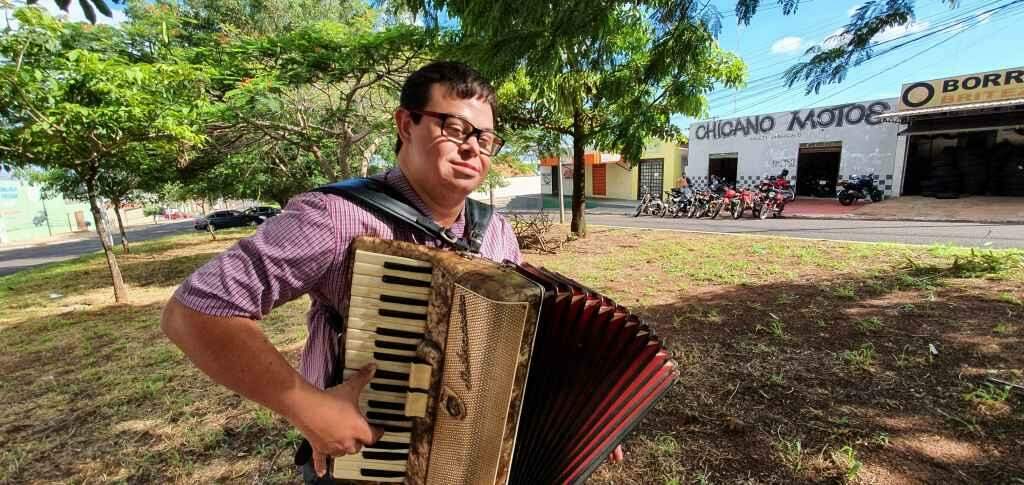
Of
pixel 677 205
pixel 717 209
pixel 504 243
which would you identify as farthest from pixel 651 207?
pixel 504 243

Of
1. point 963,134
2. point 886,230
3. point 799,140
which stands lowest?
point 886,230

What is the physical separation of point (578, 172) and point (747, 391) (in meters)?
6.74

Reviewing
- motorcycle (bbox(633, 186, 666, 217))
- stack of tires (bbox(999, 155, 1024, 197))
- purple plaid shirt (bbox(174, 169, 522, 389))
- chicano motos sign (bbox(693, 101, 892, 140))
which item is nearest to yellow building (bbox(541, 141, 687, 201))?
chicano motos sign (bbox(693, 101, 892, 140))

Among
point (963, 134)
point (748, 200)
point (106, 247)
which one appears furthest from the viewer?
point (963, 134)

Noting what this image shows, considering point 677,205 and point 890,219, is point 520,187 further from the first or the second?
point 890,219

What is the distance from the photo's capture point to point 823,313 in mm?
4062

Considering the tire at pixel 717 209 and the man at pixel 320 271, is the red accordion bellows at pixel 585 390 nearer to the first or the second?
the man at pixel 320 271

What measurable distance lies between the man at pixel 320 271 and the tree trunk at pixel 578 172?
7.19 metres

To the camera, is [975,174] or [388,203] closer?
[388,203]

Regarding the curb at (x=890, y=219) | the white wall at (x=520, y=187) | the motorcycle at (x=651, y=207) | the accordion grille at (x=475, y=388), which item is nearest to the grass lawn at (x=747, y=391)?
the accordion grille at (x=475, y=388)

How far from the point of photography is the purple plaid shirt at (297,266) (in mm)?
864

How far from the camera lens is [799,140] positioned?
1656 cm

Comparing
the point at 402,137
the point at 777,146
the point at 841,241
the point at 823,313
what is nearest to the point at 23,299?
the point at 402,137

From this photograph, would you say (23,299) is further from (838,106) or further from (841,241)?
(838,106)
